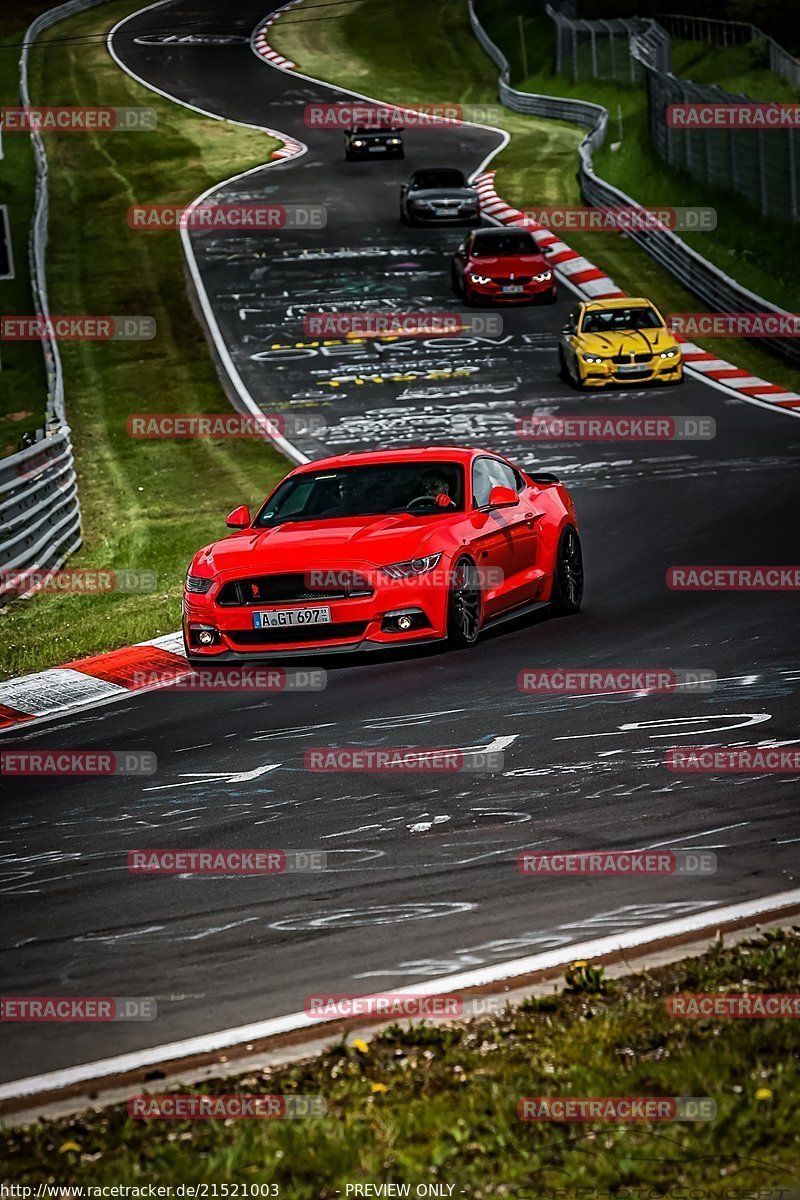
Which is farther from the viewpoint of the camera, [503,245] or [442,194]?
[442,194]

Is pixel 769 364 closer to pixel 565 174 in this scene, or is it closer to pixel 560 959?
pixel 565 174

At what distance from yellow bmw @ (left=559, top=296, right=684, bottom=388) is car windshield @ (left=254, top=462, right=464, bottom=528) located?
1472cm

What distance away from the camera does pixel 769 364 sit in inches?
1163

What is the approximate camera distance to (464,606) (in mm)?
12477

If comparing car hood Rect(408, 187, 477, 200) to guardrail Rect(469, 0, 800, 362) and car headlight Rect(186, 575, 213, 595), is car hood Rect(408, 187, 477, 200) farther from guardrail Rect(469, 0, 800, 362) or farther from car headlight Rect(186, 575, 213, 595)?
car headlight Rect(186, 575, 213, 595)

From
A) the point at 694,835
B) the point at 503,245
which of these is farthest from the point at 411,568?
the point at 503,245

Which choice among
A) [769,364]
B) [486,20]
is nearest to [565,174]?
[769,364]

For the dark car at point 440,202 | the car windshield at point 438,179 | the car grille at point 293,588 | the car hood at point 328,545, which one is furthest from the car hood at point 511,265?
the car grille at point 293,588

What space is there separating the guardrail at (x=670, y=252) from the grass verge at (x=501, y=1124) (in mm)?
24876

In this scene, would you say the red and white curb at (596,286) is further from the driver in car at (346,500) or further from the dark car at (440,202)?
the driver in car at (346,500)

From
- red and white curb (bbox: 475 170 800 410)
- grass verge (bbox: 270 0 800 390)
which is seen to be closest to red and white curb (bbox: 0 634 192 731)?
red and white curb (bbox: 475 170 800 410)

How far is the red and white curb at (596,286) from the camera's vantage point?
89.3ft

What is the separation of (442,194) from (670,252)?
23.6ft

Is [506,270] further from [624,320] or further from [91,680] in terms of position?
[91,680]
